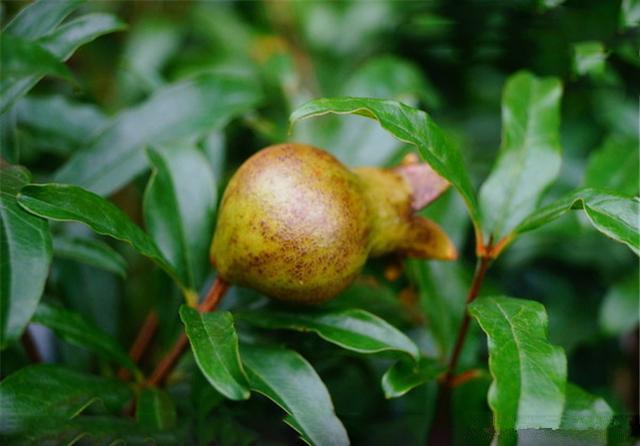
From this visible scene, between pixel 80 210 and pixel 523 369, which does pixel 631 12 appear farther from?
pixel 80 210

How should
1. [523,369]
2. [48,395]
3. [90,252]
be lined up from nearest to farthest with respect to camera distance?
[523,369] < [48,395] < [90,252]

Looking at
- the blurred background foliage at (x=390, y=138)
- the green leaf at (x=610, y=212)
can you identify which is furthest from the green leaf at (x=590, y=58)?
the green leaf at (x=610, y=212)

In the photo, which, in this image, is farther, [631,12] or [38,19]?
[631,12]

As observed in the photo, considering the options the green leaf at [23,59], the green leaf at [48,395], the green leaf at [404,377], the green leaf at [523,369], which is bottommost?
the green leaf at [48,395]

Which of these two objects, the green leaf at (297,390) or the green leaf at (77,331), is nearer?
the green leaf at (297,390)

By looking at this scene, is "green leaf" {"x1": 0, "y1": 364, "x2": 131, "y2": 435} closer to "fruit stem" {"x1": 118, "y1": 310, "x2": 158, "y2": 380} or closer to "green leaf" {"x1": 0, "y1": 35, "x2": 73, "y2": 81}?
"fruit stem" {"x1": 118, "y1": 310, "x2": 158, "y2": 380}

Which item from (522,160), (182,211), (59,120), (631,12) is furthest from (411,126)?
(59,120)

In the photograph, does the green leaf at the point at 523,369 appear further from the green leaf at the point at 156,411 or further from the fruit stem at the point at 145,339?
the fruit stem at the point at 145,339
